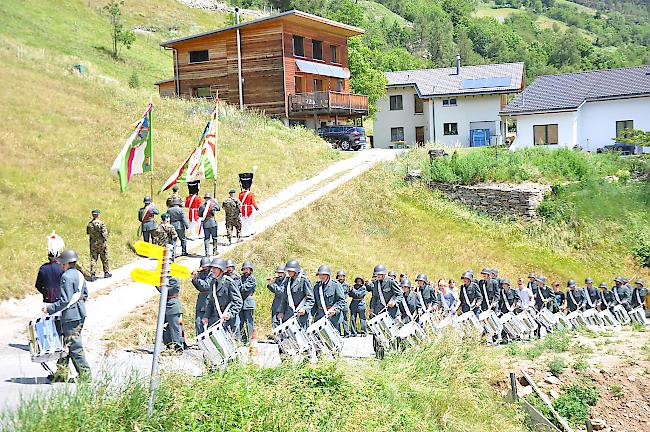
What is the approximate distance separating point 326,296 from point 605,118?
34433mm

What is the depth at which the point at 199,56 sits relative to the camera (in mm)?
46219

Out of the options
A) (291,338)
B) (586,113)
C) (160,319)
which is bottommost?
(291,338)

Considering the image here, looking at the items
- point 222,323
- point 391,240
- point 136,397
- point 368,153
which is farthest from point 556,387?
point 368,153

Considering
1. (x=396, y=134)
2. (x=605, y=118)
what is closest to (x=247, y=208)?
(x=605, y=118)

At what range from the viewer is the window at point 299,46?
44.6 meters

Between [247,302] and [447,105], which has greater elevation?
[447,105]

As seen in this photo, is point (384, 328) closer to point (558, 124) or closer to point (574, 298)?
point (574, 298)

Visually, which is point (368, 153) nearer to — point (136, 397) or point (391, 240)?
point (391, 240)

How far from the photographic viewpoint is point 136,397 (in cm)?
898

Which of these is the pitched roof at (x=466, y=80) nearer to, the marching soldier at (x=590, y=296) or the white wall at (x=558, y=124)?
the white wall at (x=558, y=124)

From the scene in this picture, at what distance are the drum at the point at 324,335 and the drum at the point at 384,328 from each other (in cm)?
95

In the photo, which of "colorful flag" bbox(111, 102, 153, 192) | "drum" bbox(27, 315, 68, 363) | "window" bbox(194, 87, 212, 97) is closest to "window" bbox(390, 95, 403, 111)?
"window" bbox(194, 87, 212, 97)

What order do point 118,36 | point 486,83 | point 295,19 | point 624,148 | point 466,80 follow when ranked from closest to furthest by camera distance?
point 624,148
point 295,19
point 486,83
point 466,80
point 118,36

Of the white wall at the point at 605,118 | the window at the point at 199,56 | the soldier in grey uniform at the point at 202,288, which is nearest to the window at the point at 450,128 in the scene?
the white wall at the point at 605,118
